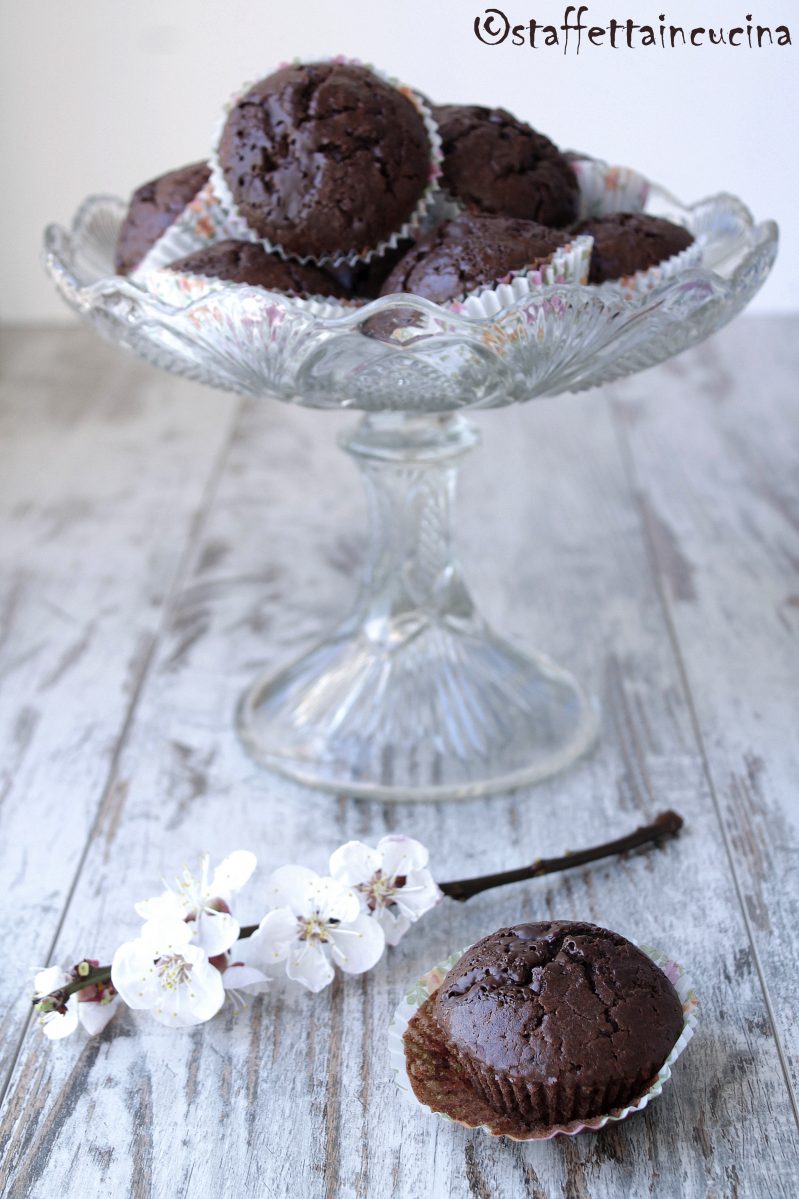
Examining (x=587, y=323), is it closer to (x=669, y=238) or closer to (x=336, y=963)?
(x=669, y=238)

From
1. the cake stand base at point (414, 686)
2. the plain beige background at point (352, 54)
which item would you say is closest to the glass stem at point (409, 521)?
the cake stand base at point (414, 686)

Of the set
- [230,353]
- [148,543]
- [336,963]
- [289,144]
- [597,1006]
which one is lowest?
[148,543]

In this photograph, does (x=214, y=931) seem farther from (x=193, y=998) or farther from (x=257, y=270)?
(x=257, y=270)

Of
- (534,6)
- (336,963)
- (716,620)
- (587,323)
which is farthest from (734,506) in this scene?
(336,963)

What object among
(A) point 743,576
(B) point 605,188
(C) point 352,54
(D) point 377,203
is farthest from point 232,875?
(C) point 352,54

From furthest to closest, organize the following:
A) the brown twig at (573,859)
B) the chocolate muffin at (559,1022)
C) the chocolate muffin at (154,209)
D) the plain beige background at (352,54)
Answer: the plain beige background at (352,54) → the chocolate muffin at (154,209) → the brown twig at (573,859) → the chocolate muffin at (559,1022)

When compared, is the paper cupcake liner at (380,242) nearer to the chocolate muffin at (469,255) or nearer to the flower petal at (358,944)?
the chocolate muffin at (469,255)

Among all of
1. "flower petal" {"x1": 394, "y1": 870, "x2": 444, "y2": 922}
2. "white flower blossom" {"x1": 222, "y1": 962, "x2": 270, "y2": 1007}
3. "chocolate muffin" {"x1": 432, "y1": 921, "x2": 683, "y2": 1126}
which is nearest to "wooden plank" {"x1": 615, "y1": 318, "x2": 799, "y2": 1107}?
"chocolate muffin" {"x1": 432, "y1": 921, "x2": 683, "y2": 1126}
